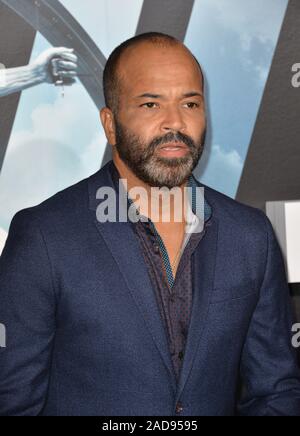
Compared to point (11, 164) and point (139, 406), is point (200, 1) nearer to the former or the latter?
point (11, 164)

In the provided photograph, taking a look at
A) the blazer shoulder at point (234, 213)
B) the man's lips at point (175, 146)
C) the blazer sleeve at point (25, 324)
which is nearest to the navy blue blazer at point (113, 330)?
the blazer sleeve at point (25, 324)

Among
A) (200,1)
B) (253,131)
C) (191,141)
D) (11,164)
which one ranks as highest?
(200,1)

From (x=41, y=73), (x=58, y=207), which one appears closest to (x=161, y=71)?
(x=58, y=207)

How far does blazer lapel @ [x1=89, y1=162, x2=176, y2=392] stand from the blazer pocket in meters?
0.18

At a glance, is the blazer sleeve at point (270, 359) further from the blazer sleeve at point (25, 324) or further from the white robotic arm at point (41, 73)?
the white robotic arm at point (41, 73)

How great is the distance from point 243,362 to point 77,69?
1.57 meters

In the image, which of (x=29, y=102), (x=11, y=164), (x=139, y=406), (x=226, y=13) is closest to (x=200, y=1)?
(x=226, y=13)

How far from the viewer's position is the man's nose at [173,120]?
66.6 inches

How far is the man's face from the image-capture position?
5.61 feet

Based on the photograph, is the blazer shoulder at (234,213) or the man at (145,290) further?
the blazer shoulder at (234,213)

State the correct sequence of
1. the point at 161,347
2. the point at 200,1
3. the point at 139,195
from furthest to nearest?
the point at 200,1
the point at 139,195
the point at 161,347

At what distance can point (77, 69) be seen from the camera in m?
2.82

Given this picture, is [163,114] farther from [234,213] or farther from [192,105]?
[234,213]

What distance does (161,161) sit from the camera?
1.72m
